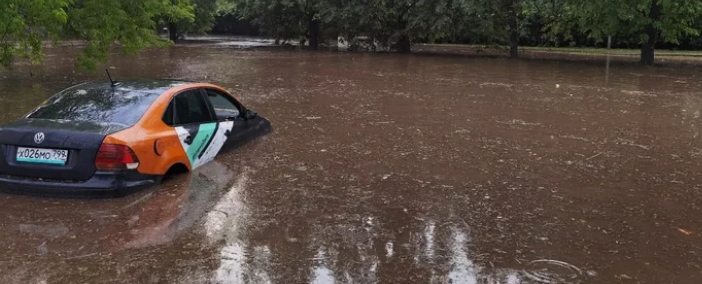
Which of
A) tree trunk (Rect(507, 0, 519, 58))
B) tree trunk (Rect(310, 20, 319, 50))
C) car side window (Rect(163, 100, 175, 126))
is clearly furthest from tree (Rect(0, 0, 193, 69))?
tree trunk (Rect(310, 20, 319, 50))

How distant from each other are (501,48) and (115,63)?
17.9 m

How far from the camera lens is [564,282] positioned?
465 centimetres

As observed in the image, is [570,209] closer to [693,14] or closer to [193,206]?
[193,206]

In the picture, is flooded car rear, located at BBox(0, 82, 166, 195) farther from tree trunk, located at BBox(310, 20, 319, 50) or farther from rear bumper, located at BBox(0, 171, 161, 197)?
tree trunk, located at BBox(310, 20, 319, 50)

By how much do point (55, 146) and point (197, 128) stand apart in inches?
67.6

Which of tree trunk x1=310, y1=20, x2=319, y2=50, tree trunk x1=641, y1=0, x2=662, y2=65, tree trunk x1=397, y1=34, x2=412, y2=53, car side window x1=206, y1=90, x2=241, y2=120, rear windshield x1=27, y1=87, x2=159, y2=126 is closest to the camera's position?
rear windshield x1=27, y1=87, x2=159, y2=126

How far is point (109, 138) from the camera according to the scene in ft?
20.1

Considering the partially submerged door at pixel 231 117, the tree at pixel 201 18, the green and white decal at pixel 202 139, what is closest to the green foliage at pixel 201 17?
the tree at pixel 201 18

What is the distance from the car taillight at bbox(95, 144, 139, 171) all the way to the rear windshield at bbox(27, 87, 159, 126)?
16.4 inches

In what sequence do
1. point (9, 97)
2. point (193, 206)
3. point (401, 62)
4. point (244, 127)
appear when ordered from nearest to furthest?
point (193, 206), point (244, 127), point (9, 97), point (401, 62)

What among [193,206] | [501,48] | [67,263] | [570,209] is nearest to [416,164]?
[570,209]

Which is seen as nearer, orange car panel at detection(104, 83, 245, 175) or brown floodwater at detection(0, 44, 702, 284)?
brown floodwater at detection(0, 44, 702, 284)

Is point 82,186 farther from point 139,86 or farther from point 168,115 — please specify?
point 139,86

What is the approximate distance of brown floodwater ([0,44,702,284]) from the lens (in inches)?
193
